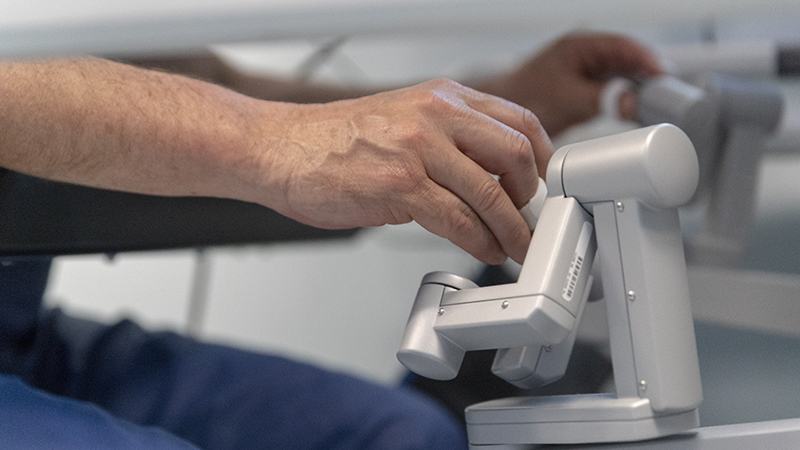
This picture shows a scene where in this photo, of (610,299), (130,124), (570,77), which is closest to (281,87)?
(570,77)

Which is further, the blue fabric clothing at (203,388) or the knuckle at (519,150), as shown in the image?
the blue fabric clothing at (203,388)

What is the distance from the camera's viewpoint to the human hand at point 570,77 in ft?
2.80

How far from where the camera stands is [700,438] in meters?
0.37

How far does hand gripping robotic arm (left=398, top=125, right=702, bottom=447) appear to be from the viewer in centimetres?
34

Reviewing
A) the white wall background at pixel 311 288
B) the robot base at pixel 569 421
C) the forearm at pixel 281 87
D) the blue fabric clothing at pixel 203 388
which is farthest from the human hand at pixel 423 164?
the white wall background at pixel 311 288

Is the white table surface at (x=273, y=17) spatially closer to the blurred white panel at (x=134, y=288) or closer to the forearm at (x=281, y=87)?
the forearm at (x=281, y=87)

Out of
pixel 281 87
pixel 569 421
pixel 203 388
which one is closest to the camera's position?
pixel 569 421

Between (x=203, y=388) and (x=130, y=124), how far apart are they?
38 centimetres

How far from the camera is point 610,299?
15.0 inches

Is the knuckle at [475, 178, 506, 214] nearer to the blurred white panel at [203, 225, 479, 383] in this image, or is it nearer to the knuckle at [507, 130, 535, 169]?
the knuckle at [507, 130, 535, 169]

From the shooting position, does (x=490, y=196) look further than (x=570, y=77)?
No

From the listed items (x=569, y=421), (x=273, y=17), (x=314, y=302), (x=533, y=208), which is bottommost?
(x=314, y=302)

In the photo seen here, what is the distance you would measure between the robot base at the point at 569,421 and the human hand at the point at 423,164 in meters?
0.10

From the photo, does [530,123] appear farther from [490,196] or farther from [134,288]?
[134,288]
